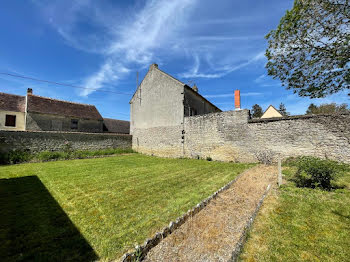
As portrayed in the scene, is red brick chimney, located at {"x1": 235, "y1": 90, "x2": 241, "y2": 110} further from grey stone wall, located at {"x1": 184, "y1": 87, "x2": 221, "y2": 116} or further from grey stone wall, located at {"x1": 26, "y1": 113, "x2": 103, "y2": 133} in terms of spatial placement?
grey stone wall, located at {"x1": 26, "y1": 113, "x2": 103, "y2": 133}

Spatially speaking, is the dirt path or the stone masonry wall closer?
the dirt path

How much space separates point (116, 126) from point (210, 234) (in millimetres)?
25079

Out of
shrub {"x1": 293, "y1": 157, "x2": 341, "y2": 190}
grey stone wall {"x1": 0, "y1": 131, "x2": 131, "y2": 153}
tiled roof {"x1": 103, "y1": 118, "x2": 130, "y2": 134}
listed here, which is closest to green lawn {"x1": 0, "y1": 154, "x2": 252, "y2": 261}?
shrub {"x1": 293, "y1": 157, "x2": 341, "y2": 190}

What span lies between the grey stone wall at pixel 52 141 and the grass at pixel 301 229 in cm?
1518

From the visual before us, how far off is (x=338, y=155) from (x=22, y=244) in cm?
1182

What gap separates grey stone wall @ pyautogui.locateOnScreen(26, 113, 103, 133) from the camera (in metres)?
16.2

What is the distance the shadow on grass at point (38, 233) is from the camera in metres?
2.19

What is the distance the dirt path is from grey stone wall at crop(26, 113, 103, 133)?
20625 millimetres

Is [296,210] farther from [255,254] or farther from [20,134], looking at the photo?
[20,134]

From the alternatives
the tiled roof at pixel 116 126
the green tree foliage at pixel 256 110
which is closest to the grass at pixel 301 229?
the tiled roof at pixel 116 126

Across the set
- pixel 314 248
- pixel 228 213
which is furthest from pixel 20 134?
pixel 314 248

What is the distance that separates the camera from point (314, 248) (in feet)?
7.57

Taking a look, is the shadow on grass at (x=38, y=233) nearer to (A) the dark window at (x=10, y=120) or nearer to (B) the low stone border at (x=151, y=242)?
(B) the low stone border at (x=151, y=242)

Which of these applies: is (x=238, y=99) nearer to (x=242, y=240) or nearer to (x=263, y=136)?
(x=263, y=136)
